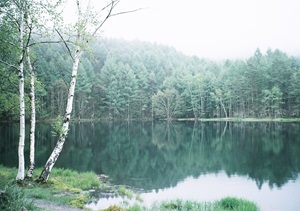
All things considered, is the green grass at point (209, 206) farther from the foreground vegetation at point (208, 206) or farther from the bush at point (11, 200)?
the bush at point (11, 200)

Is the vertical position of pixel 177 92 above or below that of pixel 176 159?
above

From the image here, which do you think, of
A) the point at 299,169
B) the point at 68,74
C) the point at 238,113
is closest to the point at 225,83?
the point at 238,113

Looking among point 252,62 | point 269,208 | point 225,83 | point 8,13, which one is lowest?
point 269,208

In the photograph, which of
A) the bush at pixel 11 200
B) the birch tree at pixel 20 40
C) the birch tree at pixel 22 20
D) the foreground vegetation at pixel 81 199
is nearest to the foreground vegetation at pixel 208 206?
the foreground vegetation at pixel 81 199

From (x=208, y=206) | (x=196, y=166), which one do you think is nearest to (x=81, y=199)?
(x=208, y=206)

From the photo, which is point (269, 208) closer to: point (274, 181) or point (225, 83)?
point (274, 181)

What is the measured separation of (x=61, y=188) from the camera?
13344 mm

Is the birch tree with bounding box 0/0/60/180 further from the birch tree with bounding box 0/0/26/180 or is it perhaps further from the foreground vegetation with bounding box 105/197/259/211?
the foreground vegetation with bounding box 105/197/259/211

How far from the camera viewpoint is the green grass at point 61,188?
1093 centimetres

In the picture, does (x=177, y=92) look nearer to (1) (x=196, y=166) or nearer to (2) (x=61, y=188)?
(1) (x=196, y=166)

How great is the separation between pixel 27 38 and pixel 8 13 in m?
1.32

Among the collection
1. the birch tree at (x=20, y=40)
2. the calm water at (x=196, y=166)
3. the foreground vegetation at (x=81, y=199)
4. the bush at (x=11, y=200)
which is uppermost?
the birch tree at (x=20, y=40)

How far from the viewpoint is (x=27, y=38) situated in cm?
1312

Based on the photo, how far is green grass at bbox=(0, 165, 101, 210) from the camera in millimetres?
10929
